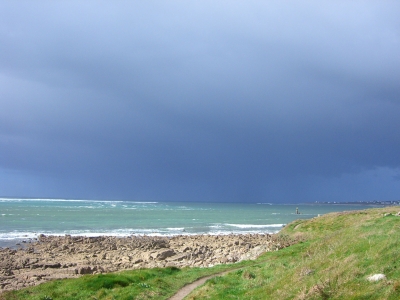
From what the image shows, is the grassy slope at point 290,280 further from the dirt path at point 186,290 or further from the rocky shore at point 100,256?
the rocky shore at point 100,256

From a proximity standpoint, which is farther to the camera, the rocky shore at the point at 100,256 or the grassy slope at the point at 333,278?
the rocky shore at the point at 100,256

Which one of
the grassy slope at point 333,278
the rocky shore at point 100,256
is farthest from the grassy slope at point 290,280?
the rocky shore at point 100,256

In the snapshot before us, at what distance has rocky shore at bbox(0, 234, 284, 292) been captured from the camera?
24.4 meters

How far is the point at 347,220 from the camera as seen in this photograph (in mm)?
31297

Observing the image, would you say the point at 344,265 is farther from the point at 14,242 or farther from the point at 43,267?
the point at 14,242

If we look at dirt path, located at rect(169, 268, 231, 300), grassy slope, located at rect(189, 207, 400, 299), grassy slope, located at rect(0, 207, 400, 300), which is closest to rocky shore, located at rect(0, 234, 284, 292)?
grassy slope, located at rect(0, 207, 400, 300)

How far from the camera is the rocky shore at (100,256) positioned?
24405 mm

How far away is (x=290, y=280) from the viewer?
12.3 metres

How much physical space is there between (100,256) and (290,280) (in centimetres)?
2306

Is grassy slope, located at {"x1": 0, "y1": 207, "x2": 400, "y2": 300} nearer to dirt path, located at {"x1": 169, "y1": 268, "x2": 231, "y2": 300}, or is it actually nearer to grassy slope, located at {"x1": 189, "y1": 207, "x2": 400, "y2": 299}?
grassy slope, located at {"x1": 189, "y1": 207, "x2": 400, "y2": 299}

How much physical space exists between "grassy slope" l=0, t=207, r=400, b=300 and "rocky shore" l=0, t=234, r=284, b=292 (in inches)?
234

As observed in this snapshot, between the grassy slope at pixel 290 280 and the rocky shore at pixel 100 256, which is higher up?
the grassy slope at pixel 290 280

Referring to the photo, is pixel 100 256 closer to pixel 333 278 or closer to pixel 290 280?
pixel 290 280

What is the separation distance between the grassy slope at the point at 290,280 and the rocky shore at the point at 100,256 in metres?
5.96
